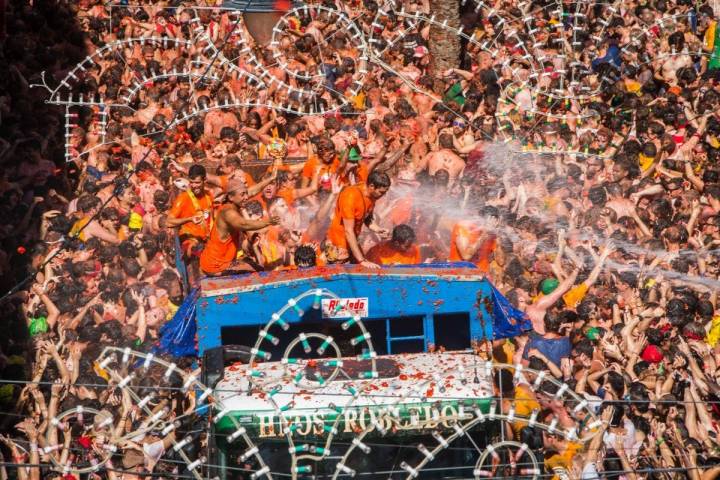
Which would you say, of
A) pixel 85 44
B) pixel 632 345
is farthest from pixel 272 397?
pixel 85 44

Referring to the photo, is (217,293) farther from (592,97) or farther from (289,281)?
(592,97)

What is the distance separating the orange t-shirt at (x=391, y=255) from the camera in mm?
14531

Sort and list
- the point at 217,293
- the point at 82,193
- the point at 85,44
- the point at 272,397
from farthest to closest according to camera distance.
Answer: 1. the point at 85,44
2. the point at 82,193
3. the point at 217,293
4. the point at 272,397

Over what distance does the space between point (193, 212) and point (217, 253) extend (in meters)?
1.48

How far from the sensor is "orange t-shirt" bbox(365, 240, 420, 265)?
1453cm

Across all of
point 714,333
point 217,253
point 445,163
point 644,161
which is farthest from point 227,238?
point 644,161

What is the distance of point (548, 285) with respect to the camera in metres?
15.2

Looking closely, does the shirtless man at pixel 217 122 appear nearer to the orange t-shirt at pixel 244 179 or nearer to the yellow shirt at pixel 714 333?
the orange t-shirt at pixel 244 179

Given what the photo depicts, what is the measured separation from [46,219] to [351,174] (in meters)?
4.09

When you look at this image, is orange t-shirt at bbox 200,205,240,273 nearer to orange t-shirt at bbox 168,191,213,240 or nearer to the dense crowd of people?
the dense crowd of people

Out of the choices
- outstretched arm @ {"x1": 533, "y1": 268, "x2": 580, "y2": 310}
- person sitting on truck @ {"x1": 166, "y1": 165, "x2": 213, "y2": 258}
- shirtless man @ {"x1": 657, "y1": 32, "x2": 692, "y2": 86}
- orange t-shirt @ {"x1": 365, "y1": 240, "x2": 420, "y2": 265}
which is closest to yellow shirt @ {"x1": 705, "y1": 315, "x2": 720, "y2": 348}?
outstretched arm @ {"x1": 533, "y1": 268, "x2": 580, "y2": 310}

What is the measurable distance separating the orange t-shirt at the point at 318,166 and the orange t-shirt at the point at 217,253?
2.57 m

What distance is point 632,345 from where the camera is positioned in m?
13.8

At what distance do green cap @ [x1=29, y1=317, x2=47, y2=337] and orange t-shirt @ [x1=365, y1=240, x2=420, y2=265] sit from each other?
362cm
